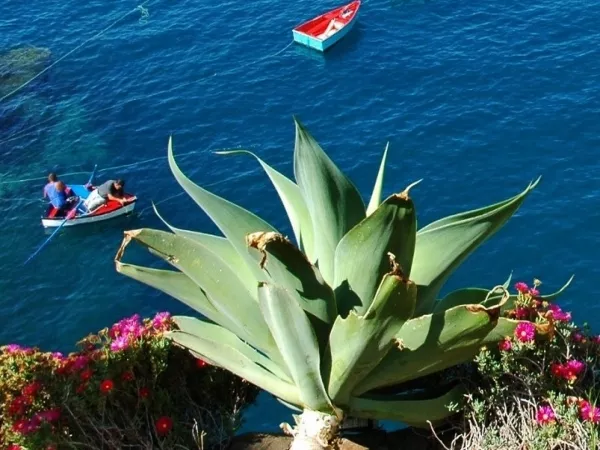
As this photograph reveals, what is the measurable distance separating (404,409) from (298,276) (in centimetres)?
120

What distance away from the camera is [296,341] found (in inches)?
190

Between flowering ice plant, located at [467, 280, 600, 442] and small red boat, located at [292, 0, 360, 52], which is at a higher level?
flowering ice plant, located at [467, 280, 600, 442]

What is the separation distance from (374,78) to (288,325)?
26.3m

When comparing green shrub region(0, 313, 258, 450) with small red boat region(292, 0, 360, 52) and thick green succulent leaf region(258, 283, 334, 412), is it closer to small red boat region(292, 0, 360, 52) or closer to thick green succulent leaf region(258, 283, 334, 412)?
thick green succulent leaf region(258, 283, 334, 412)

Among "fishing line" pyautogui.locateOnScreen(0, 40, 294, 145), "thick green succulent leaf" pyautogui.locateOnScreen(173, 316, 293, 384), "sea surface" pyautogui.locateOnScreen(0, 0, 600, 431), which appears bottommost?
"sea surface" pyautogui.locateOnScreen(0, 0, 600, 431)

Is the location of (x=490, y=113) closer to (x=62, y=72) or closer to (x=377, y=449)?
(x=62, y=72)

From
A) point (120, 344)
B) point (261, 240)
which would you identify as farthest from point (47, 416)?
point (261, 240)

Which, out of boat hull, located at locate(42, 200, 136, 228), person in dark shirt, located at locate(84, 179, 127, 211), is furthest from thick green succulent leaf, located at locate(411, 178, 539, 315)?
boat hull, located at locate(42, 200, 136, 228)

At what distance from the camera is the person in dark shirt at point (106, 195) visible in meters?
23.6

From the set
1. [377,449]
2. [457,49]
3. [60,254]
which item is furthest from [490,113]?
[377,449]

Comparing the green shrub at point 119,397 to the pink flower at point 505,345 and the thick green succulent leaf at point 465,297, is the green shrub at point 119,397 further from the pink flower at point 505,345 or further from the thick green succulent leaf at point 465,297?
the pink flower at point 505,345

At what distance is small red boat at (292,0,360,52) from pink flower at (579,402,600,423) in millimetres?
27920

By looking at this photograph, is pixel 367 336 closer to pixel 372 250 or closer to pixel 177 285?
pixel 372 250

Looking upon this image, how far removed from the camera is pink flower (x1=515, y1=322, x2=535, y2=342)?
5.25 metres
